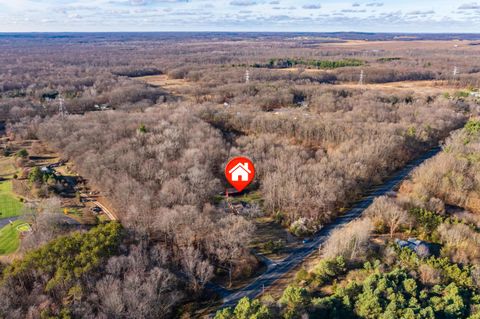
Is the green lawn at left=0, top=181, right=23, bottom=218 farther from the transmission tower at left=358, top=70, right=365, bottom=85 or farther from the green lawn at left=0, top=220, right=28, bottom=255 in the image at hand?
the transmission tower at left=358, top=70, right=365, bottom=85

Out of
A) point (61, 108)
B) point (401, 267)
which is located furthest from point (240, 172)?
point (61, 108)

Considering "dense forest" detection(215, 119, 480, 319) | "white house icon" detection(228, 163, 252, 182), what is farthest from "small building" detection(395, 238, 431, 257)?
"white house icon" detection(228, 163, 252, 182)

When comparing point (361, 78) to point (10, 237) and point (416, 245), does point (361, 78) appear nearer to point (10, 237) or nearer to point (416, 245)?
point (416, 245)

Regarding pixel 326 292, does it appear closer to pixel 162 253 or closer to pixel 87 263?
pixel 162 253

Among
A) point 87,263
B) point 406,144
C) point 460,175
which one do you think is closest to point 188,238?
point 87,263

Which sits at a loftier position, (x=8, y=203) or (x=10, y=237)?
(x=8, y=203)
